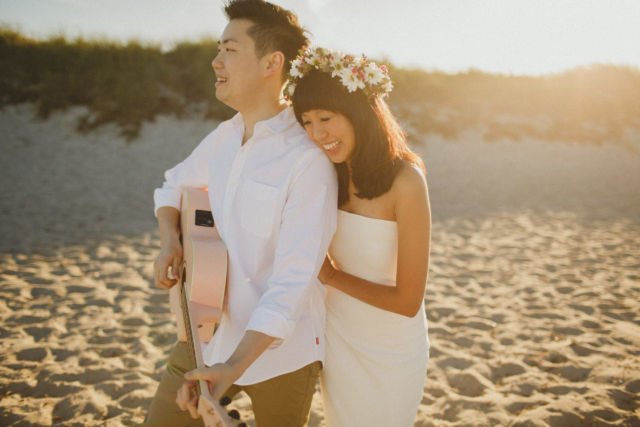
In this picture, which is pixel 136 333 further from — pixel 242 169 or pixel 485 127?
pixel 485 127

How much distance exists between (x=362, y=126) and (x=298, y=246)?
70cm

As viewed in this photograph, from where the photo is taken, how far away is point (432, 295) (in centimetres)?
544

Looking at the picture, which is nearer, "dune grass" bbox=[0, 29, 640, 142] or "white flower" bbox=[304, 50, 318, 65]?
"white flower" bbox=[304, 50, 318, 65]

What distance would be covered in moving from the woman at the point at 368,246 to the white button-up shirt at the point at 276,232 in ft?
0.47

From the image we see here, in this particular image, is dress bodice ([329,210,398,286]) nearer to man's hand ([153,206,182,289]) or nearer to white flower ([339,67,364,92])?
white flower ([339,67,364,92])

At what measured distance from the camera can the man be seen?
1.60 metres

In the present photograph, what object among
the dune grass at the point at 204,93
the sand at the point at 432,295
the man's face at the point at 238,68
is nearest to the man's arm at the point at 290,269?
the man's face at the point at 238,68

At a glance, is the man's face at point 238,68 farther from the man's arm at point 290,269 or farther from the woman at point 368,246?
the man's arm at point 290,269

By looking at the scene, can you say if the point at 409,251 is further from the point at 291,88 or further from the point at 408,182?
the point at 291,88

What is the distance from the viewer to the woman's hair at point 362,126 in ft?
6.56

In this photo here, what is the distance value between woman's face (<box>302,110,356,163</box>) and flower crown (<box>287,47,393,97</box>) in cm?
14

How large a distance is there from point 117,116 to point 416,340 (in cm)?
1172

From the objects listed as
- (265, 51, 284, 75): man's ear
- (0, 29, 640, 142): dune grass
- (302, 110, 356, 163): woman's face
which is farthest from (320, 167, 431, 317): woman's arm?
(0, 29, 640, 142): dune grass

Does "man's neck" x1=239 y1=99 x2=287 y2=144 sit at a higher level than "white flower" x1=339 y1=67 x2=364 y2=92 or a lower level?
lower
